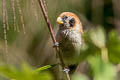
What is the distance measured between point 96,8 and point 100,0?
0.17m

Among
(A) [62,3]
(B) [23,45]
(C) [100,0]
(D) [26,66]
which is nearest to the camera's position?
(D) [26,66]

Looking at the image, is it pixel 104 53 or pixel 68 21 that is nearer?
pixel 104 53

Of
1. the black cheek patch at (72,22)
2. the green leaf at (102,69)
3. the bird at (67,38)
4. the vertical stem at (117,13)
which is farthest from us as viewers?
the vertical stem at (117,13)

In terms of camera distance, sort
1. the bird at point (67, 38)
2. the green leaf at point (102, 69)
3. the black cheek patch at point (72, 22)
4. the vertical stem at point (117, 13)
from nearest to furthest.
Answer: the green leaf at point (102, 69) → the bird at point (67, 38) → the black cheek patch at point (72, 22) → the vertical stem at point (117, 13)

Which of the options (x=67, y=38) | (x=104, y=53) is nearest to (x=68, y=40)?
(x=67, y=38)

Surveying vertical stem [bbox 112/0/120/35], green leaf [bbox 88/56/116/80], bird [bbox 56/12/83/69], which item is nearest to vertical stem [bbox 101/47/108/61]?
green leaf [bbox 88/56/116/80]

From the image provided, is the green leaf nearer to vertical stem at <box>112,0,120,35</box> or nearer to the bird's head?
the bird's head

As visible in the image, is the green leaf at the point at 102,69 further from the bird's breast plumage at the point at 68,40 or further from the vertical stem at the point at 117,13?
the vertical stem at the point at 117,13

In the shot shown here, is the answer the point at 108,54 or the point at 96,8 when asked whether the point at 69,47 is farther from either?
the point at 108,54

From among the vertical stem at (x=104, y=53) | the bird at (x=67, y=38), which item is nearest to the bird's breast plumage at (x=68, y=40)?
the bird at (x=67, y=38)

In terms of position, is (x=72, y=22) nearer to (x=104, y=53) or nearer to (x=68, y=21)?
(x=68, y=21)

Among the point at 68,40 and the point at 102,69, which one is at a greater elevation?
the point at 102,69

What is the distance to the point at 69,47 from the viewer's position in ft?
8.43

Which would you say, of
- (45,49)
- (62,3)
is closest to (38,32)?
(45,49)
